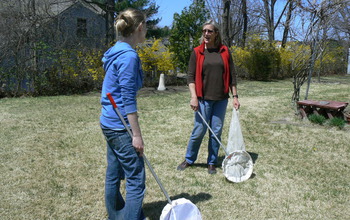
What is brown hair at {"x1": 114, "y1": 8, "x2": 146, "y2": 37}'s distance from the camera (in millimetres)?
2049

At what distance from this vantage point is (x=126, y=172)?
7.41 ft

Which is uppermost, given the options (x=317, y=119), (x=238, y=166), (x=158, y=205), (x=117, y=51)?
(x=117, y=51)

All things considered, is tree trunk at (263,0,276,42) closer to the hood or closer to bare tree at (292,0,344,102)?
bare tree at (292,0,344,102)

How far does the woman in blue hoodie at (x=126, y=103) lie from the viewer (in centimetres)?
199

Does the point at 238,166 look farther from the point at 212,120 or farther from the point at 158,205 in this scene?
the point at 158,205

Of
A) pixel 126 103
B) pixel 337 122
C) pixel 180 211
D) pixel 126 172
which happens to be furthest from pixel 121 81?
pixel 337 122

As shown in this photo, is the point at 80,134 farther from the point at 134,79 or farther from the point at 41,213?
the point at 134,79

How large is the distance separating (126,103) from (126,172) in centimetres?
55

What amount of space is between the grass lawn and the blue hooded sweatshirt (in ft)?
3.60

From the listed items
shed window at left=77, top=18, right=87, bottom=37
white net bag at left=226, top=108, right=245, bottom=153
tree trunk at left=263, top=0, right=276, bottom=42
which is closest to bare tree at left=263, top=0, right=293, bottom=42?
tree trunk at left=263, top=0, right=276, bottom=42

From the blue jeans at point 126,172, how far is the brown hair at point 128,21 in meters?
0.67

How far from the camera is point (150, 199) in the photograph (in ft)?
10.1

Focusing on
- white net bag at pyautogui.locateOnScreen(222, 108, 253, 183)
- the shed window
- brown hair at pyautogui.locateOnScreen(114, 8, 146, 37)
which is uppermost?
the shed window

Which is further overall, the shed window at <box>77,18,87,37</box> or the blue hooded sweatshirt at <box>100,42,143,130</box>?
the shed window at <box>77,18,87,37</box>
